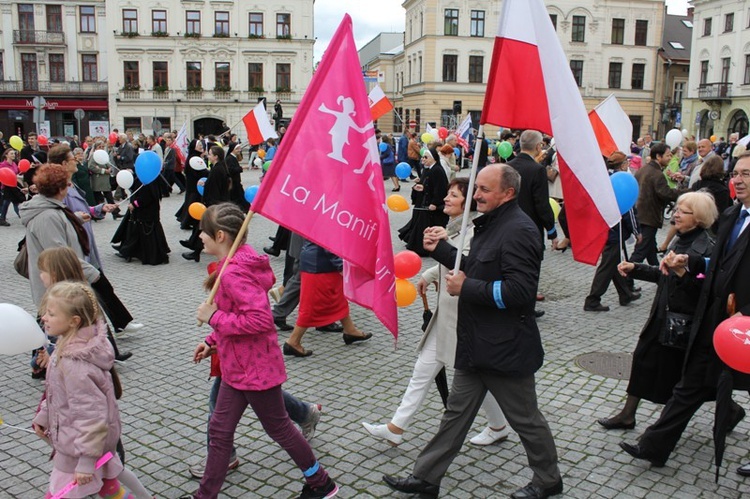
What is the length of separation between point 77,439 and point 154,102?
49882 mm

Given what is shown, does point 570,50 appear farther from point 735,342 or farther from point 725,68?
point 735,342

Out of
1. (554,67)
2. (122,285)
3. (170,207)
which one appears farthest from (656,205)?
(170,207)

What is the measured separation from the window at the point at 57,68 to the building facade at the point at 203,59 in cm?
648

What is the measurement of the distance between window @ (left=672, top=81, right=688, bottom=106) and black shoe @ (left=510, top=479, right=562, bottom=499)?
62660 mm

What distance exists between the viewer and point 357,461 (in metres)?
4.37

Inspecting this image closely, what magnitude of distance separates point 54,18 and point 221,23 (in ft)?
44.1

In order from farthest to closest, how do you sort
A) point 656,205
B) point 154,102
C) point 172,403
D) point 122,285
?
point 154,102
point 122,285
point 656,205
point 172,403

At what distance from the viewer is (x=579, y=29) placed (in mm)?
56875

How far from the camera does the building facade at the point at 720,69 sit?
4784 cm

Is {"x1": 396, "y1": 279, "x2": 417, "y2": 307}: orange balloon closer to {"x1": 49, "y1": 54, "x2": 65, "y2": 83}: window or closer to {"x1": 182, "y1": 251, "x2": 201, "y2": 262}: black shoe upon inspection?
{"x1": 182, "y1": 251, "x2": 201, "y2": 262}: black shoe

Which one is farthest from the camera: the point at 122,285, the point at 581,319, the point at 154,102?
the point at 154,102

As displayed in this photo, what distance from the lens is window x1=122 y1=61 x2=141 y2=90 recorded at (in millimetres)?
49188

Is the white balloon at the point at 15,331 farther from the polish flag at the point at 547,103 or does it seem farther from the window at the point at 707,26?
the window at the point at 707,26

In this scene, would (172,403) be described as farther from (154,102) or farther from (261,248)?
(154,102)
